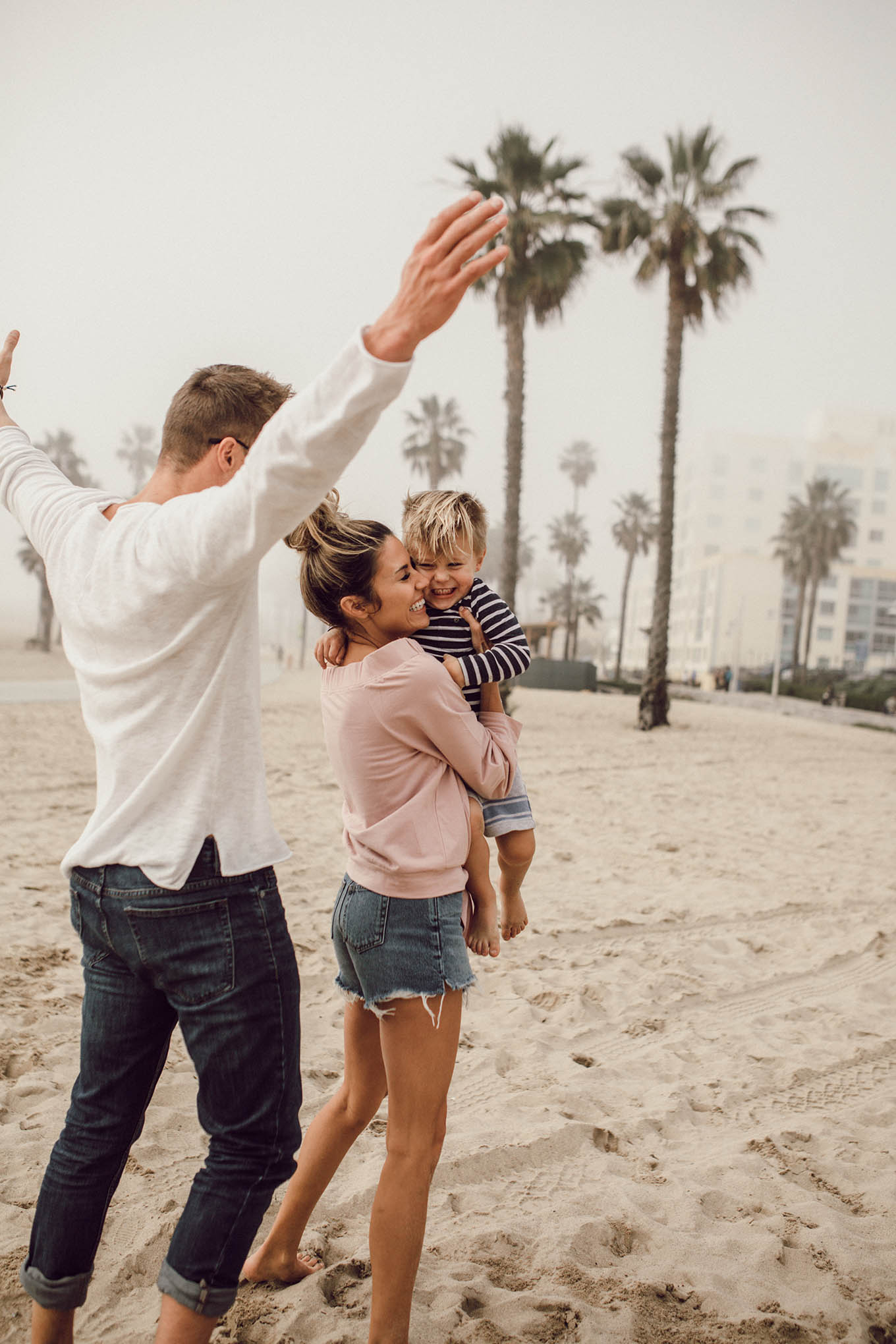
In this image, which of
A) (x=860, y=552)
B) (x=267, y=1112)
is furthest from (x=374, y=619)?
(x=860, y=552)

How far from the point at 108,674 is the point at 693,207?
2066cm

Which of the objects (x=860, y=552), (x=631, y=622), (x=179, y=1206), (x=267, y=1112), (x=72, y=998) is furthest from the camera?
(x=631, y=622)

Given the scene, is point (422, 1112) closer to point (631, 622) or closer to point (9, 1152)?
point (9, 1152)

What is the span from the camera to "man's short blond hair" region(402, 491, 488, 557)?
2.10m

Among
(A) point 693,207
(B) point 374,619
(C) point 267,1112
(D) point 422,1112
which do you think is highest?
(A) point 693,207

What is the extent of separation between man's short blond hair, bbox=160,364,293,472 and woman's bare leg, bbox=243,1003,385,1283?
134 centimetres

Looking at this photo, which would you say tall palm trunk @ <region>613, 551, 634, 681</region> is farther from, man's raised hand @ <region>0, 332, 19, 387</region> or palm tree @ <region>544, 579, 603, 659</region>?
man's raised hand @ <region>0, 332, 19, 387</region>

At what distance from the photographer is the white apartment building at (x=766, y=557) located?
89.4 metres

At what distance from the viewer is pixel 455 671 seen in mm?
2086

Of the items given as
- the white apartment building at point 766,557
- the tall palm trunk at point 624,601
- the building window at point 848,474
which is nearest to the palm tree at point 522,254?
the tall palm trunk at point 624,601

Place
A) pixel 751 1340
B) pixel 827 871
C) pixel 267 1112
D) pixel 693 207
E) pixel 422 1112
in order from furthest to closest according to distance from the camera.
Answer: pixel 693 207 < pixel 827 871 < pixel 751 1340 < pixel 422 1112 < pixel 267 1112

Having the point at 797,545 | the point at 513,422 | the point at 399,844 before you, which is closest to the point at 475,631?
the point at 399,844

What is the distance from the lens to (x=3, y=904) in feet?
18.1

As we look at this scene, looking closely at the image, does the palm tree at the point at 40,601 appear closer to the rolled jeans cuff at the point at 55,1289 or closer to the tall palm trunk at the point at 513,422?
the tall palm trunk at the point at 513,422
